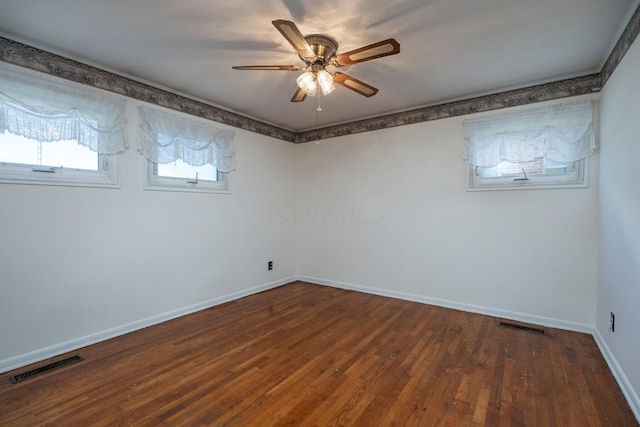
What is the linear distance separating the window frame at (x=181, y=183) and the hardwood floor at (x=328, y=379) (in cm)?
145

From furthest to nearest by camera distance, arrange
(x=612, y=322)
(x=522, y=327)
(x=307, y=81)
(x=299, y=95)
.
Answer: (x=522, y=327)
(x=299, y=95)
(x=612, y=322)
(x=307, y=81)

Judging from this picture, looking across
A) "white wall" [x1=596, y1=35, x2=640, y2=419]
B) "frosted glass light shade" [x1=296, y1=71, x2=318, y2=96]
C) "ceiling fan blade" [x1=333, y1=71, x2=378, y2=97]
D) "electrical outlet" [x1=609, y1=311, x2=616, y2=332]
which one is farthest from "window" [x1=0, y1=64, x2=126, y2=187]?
"electrical outlet" [x1=609, y1=311, x2=616, y2=332]

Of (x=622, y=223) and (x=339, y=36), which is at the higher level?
(x=339, y=36)

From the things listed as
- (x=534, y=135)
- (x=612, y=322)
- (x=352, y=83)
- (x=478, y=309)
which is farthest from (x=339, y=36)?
(x=478, y=309)

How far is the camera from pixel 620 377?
198 cm

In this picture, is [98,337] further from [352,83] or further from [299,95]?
[352,83]

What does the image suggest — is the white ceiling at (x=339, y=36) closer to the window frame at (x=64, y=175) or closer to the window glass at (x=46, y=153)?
the window glass at (x=46, y=153)

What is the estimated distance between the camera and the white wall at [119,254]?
7.32 feet

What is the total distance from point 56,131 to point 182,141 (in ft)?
3.55

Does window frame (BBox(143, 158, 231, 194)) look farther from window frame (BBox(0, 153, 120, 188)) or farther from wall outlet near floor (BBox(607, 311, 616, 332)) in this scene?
wall outlet near floor (BBox(607, 311, 616, 332))

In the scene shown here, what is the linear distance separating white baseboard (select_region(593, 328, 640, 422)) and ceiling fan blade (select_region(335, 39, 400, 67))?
2.53m

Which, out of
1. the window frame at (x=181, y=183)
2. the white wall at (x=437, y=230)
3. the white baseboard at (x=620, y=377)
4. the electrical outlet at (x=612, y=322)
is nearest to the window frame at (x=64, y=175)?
the window frame at (x=181, y=183)

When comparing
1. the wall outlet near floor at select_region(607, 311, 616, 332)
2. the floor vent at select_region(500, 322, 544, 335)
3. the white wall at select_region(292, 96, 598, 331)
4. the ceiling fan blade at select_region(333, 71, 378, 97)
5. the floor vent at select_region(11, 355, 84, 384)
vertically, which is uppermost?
the ceiling fan blade at select_region(333, 71, 378, 97)

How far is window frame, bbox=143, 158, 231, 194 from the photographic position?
299 cm
